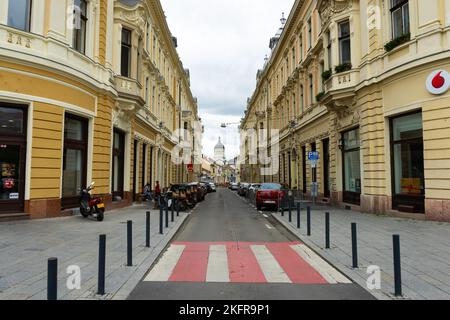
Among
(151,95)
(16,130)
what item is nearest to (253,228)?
(16,130)

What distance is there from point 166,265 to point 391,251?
16.6ft

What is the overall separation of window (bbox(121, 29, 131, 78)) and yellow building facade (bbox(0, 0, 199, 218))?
0.05 metres

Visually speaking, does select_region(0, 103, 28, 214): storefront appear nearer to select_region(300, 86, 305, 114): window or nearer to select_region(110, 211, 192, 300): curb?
select_region(110, 211, 192, 300): curb

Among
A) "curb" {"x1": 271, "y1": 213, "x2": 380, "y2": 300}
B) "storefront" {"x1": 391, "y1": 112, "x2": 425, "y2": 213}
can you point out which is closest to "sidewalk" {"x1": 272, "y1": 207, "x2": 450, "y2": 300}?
"curb" {"x1": 271, "y1": 213, "x2": 380, "y2": 300}

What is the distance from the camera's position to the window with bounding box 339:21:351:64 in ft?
59.8

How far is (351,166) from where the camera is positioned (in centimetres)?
1841

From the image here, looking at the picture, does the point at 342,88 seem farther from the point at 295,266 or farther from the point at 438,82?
the point at 295,266

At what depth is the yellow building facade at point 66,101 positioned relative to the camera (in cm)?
1187

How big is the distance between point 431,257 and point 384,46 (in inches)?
405

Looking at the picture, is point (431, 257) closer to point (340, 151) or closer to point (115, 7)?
point (340, 151)

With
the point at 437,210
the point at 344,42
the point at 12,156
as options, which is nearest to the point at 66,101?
the point at 12,156

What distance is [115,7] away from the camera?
18.4 m

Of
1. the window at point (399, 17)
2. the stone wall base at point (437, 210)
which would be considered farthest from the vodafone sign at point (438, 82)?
the stone wall base at point (437, 210)

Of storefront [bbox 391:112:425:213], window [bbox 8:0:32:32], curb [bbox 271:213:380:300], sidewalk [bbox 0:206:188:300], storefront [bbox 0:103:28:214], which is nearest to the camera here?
sidewalk [bbox 0:206:188:300]
